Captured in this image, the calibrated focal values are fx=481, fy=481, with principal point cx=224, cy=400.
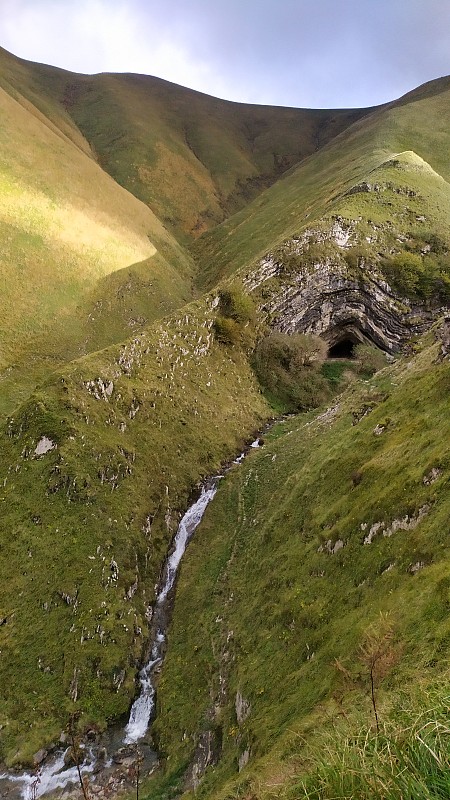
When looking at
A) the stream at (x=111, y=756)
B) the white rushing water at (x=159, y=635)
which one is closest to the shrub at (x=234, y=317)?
the white rushing water at (x=159, y=635)

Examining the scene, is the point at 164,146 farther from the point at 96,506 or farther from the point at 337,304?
the point at 96,506

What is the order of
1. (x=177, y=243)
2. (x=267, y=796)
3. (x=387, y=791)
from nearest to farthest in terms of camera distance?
(x=387, y=791) < (x=267, y=796) < (x=177, y=243)


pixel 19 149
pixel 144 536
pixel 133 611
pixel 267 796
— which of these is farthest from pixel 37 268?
pixel 267 796

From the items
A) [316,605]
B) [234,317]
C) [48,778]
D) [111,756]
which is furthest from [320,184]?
[48,778]

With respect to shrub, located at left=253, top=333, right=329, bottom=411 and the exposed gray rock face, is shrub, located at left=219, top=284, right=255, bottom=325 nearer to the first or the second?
the exposed gray rock face

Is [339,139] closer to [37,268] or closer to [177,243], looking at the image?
[177,243]

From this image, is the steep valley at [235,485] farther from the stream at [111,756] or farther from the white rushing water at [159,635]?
the white rushing water at [159,635]
